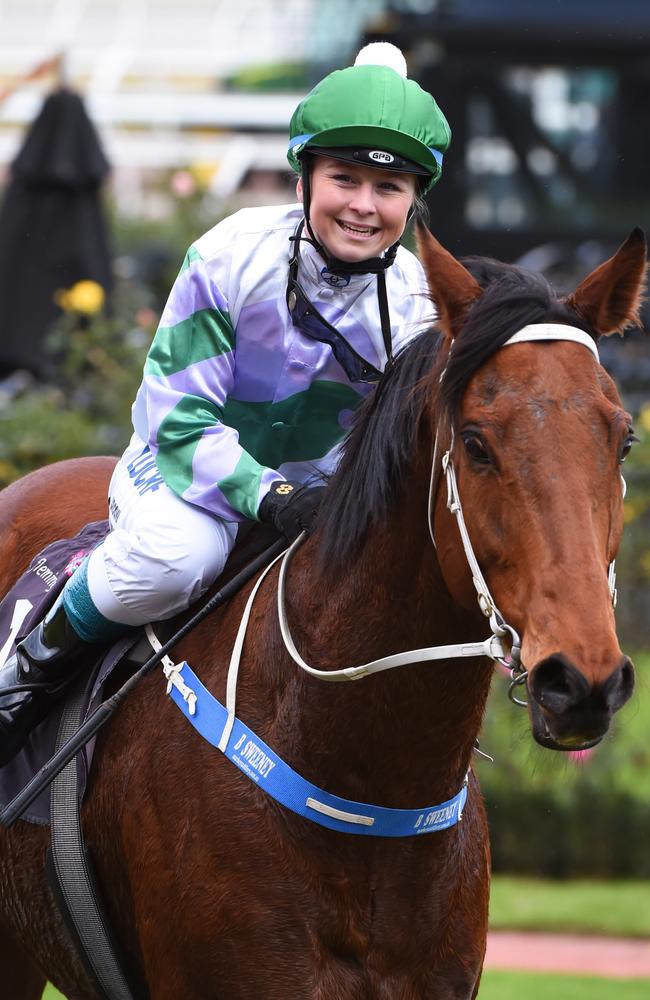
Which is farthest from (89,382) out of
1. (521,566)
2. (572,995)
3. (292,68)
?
(292,68)

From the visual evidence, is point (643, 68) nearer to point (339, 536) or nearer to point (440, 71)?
point (440, 71)

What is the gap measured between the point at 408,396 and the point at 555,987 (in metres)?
3.52

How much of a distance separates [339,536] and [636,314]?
0.68 meters

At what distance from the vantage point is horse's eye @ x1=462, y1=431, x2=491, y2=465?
2.48 m

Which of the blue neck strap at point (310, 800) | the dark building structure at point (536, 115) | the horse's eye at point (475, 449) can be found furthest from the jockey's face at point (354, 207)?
the dark building structure at point (536, 115)

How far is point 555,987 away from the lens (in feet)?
18.5

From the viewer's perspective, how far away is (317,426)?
11.0 feet

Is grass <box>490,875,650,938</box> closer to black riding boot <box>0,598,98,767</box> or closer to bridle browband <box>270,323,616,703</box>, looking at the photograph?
black riding boot <box>0,598,98,767</box>

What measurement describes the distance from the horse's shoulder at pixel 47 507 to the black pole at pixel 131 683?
2.67 ft

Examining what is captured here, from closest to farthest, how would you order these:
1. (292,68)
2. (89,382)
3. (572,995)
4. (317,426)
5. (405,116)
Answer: (405,116)
(317,426)
(572,995)
(89,382)
(292,68)

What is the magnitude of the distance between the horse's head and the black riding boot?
103 cm

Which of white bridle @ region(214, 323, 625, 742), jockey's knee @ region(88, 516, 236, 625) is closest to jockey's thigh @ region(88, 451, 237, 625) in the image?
jockey's knee @ region(88, 516, 236, 625)

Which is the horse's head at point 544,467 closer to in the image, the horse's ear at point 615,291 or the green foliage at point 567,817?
the horse's ear at point 615,291

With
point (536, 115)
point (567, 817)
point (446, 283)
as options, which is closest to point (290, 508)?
point (446, 283)
